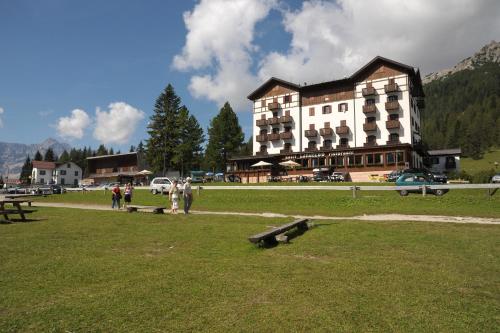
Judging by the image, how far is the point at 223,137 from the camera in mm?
75938

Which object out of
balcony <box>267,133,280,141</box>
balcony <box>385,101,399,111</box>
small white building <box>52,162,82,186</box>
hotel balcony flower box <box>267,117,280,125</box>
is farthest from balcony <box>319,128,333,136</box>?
small white building <box>52,162,82,186</box>

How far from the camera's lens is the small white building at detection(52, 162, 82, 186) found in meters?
118

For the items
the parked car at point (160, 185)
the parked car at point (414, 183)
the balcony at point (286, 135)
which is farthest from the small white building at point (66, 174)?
the parked car at point (414, 183)

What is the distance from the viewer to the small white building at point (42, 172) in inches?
4493

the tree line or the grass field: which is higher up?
the tree line

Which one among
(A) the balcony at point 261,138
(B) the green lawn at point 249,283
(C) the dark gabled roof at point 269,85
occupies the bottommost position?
(B) the green lawn at point 249,283

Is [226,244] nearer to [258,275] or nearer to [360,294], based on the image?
[258,275]

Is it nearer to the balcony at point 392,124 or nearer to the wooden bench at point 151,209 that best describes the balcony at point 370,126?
the balcony at point 392,124

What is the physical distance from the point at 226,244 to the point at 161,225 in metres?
5.27

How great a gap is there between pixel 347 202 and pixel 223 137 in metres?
53.2

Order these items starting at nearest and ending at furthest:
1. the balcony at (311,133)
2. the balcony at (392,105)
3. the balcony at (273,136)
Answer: the balcony at (392,105), the balcony at (311,133), the balcony at (273,136)

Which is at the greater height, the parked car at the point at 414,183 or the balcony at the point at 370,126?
the balcony at the point at 370,126

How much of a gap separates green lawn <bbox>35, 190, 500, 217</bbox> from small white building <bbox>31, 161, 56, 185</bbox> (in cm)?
9929

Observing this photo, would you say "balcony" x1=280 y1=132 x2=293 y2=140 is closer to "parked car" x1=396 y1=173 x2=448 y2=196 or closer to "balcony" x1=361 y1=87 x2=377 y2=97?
"balcony" x1=361 y1=87 x2=377 y2=97
